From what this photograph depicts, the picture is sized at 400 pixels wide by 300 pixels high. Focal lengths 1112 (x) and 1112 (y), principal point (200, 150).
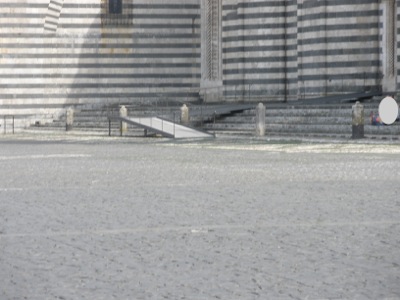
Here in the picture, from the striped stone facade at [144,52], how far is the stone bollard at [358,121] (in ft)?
24.5

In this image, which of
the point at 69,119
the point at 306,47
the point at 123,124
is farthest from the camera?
the point at 69,119

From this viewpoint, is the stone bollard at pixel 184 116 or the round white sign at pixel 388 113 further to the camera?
the stone bollard at pixel 184 116

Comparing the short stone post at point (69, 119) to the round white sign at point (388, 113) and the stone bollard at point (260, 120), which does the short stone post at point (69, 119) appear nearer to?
the stone bollard at point (260, 120)

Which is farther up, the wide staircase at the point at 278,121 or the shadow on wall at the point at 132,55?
the shadow on wall at the point at 132,55

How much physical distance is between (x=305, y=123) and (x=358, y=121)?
10.2ft

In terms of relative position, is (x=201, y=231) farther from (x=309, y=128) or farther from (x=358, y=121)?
(x=309, y=128)

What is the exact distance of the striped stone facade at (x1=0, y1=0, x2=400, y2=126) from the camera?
3344cm

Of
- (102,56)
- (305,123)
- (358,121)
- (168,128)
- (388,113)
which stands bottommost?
(168,128)

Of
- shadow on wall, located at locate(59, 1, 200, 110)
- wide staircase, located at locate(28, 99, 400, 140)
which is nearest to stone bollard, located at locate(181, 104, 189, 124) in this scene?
wide staircase, located at locate(28, 99, 400, 140)

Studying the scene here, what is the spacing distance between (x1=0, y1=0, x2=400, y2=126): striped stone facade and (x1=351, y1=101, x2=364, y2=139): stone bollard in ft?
24.5

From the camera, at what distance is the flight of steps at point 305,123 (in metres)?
26.3

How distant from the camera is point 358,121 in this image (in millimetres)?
25125

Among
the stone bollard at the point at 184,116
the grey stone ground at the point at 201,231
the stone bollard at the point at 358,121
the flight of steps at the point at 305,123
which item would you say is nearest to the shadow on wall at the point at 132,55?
the stone bollard at the point at 184,116

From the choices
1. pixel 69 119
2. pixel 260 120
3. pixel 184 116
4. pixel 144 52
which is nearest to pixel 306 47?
pixel 184 116
